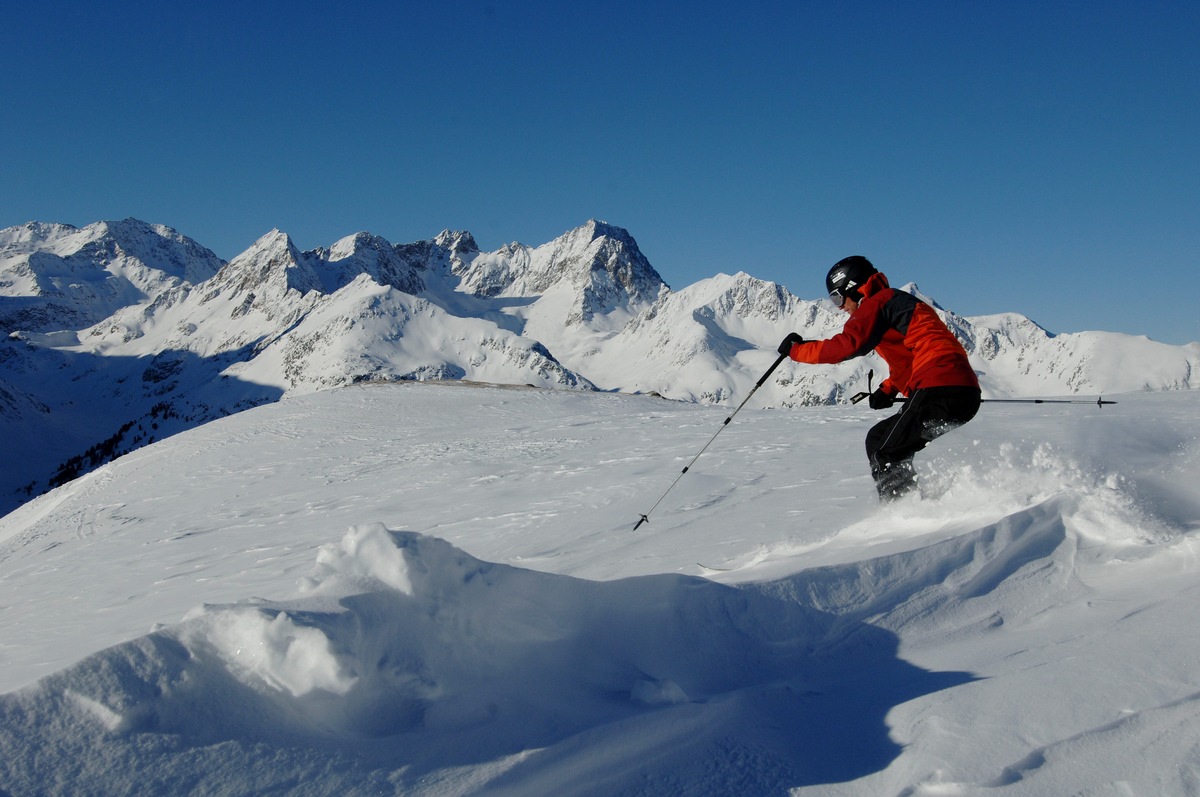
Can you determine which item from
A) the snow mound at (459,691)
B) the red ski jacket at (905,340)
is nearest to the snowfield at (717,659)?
the snow mound at (459,691)

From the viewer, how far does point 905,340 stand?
278 inches

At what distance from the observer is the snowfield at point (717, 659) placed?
2.92 m

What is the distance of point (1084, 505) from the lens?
549 cm

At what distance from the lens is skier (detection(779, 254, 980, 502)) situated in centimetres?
673

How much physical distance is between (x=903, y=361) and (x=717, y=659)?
4.14 metres

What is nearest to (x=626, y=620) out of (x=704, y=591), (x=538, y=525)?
(x=704, y=591)

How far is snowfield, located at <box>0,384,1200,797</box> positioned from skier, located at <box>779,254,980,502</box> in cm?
31

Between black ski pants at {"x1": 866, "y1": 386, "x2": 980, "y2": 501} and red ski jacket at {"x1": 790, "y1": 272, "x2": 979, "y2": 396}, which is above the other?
red ski jacket at {"x1": 790, "y1": 272, "x2": 979, "y2": 396}

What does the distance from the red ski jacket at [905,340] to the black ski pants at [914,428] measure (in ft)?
0.33

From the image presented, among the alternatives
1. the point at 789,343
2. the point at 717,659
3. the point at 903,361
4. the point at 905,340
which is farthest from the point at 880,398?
the point at 717,659

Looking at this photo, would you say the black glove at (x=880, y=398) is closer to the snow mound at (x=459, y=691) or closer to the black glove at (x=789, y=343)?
the black glove at (x=789, y=343)

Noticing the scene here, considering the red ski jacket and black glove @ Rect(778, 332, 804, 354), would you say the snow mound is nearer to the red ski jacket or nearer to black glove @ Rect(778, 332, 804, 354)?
the red ski jacket

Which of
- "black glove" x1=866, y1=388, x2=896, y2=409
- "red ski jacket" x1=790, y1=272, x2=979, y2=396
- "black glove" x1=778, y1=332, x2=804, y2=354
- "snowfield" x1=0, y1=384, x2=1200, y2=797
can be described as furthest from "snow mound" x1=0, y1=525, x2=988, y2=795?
"black glove" x1=866, y1=388, x2=896, y2=409

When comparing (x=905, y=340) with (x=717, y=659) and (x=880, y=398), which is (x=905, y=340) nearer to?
(x=880, y=398)
